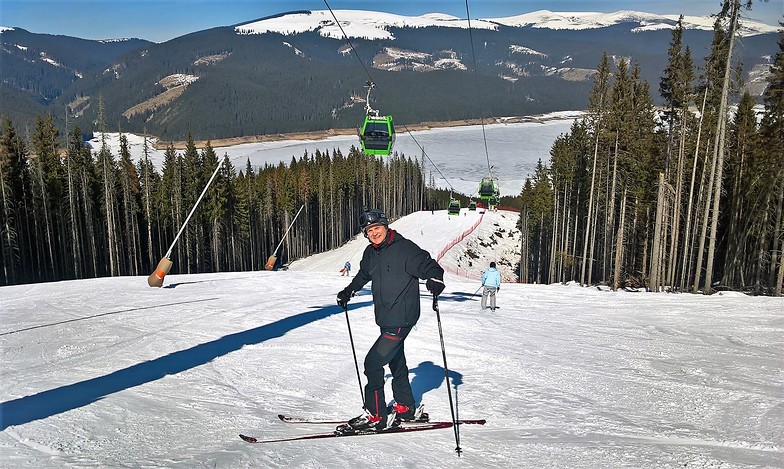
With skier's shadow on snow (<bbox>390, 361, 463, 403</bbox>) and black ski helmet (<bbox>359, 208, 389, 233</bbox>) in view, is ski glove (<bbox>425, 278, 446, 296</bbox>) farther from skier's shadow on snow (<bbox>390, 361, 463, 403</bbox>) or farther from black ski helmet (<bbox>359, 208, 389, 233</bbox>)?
skier's shadow on snow (<bbox>390, 361, 463, 403</bbox>)

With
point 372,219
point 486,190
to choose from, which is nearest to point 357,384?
point 372,219

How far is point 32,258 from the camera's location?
4953cm

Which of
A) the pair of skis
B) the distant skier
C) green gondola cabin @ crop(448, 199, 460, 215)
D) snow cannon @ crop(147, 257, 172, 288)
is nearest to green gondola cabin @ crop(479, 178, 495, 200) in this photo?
green gondola cabin @ crop(448, 199, 460, 215)

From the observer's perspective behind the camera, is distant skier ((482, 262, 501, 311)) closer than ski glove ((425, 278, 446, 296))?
No

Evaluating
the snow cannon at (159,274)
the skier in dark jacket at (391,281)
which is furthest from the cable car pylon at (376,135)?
the skier in dark jacket at (391,281)

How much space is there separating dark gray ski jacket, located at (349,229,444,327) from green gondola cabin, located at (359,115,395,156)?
20.9 meters

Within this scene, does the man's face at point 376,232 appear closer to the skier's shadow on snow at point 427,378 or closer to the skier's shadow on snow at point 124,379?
the skier's shadow on snow at point 427,378

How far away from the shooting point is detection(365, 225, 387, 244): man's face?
19.0ft

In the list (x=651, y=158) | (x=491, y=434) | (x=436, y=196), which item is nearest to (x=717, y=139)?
(x=651, y=158)

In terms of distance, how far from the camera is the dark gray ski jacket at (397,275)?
575cm

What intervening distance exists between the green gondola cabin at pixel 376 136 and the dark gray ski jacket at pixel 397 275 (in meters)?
20.9

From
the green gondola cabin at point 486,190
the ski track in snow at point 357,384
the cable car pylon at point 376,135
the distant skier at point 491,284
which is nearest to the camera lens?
the ski track in snow at point 357,384

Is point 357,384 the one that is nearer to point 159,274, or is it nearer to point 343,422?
point 343,422

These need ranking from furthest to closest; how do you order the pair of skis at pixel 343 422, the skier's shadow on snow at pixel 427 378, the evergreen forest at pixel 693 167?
1. the evergreen forest at pixel 693 167
2. the skier's shadow on snow at pixel 427 378
3. the pair of skis at pixel 343 422
